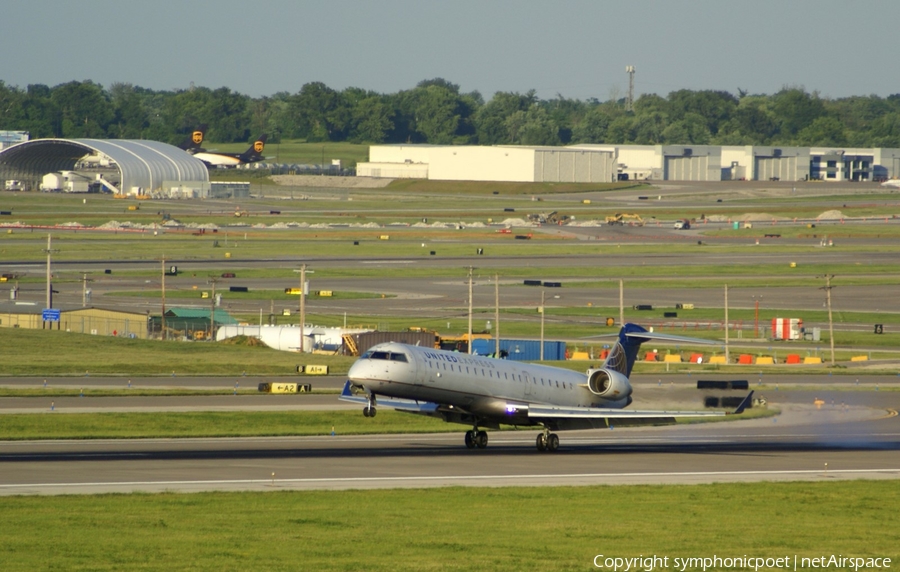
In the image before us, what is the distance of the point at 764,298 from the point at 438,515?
9834cm

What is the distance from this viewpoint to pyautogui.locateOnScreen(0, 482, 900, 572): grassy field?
23.8 m

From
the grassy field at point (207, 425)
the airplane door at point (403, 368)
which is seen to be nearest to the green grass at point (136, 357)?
the grassy field at point (207, 425)

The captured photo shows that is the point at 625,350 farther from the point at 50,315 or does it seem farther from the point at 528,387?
the point at 50,315

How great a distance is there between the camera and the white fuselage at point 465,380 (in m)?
41.0

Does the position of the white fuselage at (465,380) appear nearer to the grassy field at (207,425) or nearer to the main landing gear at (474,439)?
the main landing gear at (474,439)

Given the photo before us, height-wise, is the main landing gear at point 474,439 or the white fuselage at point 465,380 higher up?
the white fuselage at point 465,380

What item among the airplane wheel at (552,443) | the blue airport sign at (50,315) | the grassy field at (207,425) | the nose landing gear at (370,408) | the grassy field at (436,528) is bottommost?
the grassy field at (207,425)

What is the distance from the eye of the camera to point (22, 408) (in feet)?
189

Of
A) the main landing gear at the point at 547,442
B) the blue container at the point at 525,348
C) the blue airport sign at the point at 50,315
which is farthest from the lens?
the blue airport sign at the point at 50,315

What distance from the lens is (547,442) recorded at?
153 feet

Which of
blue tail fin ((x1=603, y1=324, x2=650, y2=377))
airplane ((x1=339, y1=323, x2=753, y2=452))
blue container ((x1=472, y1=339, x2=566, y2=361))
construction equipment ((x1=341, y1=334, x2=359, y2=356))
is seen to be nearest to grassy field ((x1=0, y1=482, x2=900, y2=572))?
airplane ((x1=339, y1=323, x2=753, y2=452))

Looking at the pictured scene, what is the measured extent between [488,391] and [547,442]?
3.89 m

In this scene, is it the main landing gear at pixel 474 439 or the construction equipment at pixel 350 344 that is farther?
the construction equipment at pixel 350 344

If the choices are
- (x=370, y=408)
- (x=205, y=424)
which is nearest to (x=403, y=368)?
(x=370, y=408)
